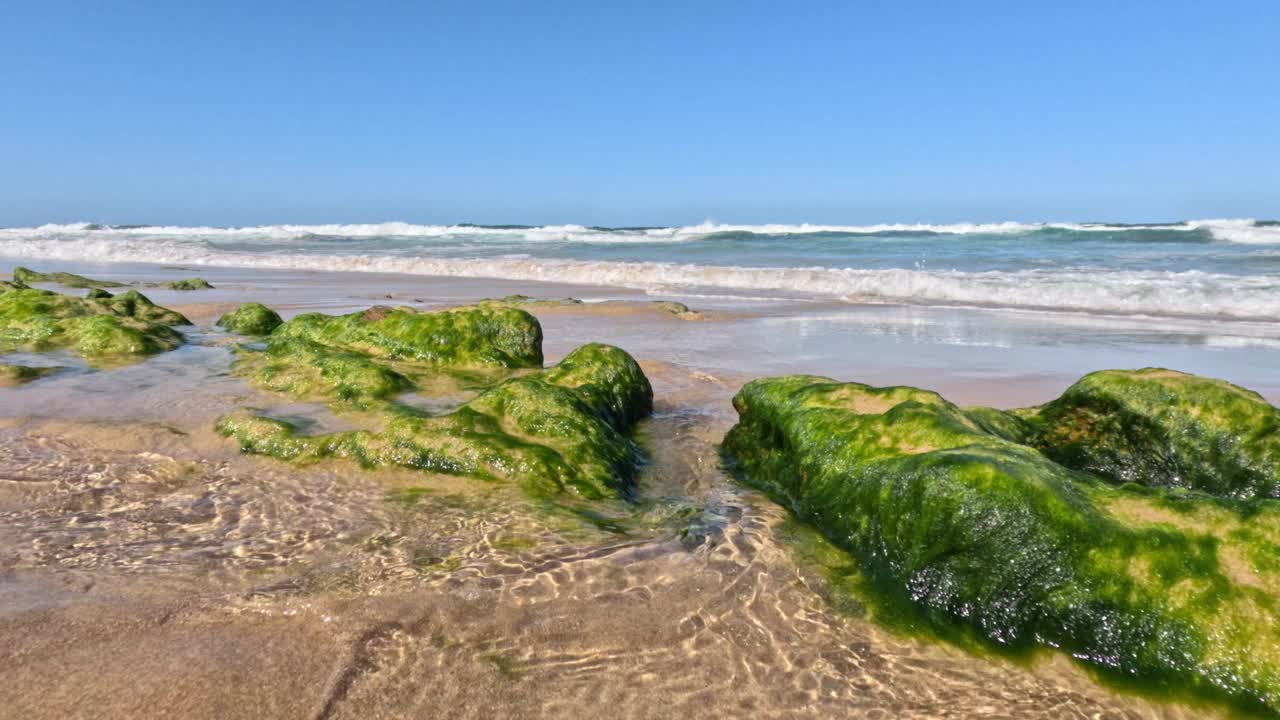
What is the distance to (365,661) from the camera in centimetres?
211

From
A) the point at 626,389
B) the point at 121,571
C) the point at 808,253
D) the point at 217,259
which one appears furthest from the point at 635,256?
the point at 121,571

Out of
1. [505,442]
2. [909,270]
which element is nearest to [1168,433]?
[505,442]

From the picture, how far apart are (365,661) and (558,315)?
8.37 m

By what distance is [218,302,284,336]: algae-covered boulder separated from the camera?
7.98m

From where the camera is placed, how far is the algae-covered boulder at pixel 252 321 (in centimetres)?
798

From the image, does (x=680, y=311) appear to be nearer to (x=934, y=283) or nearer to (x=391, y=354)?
(x=391, y=354)

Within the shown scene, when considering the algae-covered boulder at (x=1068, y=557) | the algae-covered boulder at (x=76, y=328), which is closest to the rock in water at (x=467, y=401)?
the algae-covered boulder at (x=76, y=328)

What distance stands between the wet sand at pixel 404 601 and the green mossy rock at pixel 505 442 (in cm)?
13

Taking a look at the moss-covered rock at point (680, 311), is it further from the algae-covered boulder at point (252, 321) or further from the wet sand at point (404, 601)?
the wet sand at point (404, 601)

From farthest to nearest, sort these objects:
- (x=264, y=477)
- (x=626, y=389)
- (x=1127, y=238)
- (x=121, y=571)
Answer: (x=1127, y=238) → (x=626, y=389) → (x=264, y=477) → (x=121, y=571)

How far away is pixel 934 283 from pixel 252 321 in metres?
10.5

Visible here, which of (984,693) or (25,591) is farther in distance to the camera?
(25,591)

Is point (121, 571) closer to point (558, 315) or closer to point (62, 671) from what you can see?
point (62, 671)

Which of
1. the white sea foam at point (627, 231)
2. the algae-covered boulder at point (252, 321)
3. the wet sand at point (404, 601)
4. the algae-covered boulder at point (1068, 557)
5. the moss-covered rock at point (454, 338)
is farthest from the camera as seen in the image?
the white sea foam at point (627, 231)
